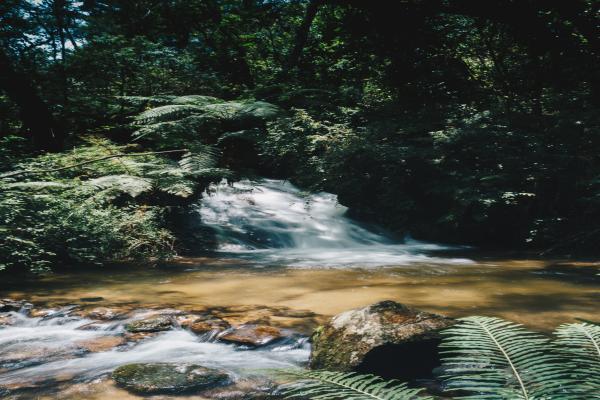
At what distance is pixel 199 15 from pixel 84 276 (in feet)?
38.0

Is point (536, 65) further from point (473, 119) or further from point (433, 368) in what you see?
point (433, 368)

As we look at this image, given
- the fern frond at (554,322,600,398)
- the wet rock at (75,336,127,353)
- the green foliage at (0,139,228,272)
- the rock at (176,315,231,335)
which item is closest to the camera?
the fern frond at (554,322,600,398)

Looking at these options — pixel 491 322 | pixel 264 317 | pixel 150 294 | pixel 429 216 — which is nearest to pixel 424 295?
pixel 264 317

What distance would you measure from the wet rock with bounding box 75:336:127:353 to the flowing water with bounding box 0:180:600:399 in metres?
0.01

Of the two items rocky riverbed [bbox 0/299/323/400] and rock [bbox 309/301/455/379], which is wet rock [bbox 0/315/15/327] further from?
rock [bbox 309/301/455/379]

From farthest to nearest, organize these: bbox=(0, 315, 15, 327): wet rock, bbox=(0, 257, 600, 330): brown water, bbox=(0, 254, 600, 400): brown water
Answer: bbox=(0, 257, 600, 330): brown water → bbox=(0, 315, 15, 327): wet rock → bbox=(0, 254, 600, 400): brown water

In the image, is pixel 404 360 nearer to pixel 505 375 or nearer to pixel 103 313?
pixel 505 375

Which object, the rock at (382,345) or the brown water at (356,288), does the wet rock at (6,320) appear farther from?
the rock at (382,345)

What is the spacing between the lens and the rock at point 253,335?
3.85 metres

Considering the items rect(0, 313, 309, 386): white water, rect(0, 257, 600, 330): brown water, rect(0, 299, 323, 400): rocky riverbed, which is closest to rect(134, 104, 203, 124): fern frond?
rect(0, 257, 600, 330): brown water

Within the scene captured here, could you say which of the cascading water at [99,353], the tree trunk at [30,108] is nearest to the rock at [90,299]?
the cascading water at [99,353]

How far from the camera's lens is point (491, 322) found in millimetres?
1217

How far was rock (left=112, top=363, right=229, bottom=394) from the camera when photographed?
2982 mm

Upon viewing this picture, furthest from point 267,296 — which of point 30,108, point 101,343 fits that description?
point 30,108
